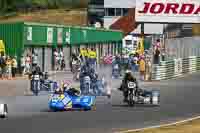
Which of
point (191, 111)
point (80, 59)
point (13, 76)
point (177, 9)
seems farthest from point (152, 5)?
point (191, 111)

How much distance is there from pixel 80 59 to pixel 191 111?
21.5 m

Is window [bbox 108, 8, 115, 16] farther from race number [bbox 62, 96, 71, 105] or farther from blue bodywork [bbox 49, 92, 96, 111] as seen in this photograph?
race number [bbox 62, 96, 71, 105]

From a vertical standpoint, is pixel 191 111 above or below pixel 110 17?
below

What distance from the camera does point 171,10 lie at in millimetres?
64188

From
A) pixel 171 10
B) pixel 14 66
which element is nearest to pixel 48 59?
pixel 14 66

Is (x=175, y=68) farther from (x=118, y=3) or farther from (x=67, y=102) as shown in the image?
(x=118, y=3)

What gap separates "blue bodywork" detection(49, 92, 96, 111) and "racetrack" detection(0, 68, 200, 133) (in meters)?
0.41

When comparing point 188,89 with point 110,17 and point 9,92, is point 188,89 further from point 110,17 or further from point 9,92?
point 110,17

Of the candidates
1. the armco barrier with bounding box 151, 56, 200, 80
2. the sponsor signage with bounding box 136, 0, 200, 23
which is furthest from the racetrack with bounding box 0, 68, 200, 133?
the sponsor signage with bounding box 136, 0, 200, 23

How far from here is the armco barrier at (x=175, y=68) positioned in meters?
44.8

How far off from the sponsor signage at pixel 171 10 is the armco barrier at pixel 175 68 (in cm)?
946

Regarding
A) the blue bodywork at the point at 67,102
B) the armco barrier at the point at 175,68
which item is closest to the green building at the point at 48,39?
the armco barrier at the point at 175,68

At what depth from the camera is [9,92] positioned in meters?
34.4

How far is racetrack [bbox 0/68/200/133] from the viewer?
802 inches
